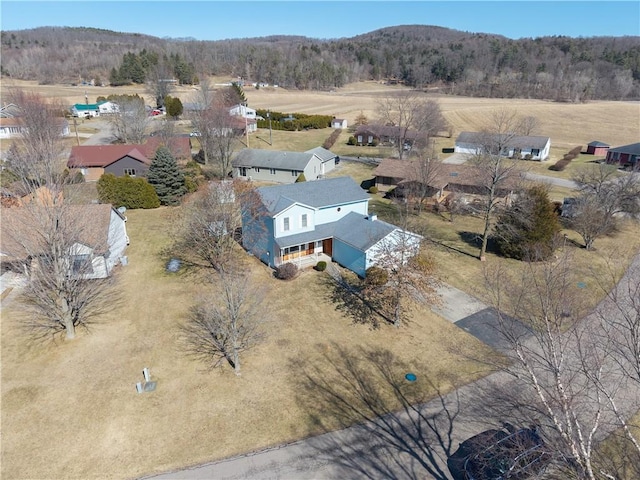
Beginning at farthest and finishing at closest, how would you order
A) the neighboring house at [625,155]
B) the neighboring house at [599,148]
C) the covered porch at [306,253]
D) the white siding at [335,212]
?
1. the neighboring house at [599,148]
2. the neighboring house at [625,155]
3. the white siding at [335,212]
4. the covered porch at [306,253]

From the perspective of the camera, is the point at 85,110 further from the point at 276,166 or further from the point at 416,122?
the point at 416,122

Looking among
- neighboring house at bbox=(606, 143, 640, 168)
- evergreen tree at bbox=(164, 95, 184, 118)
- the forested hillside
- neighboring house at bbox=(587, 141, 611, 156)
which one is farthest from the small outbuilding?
evergreen tree at bbox=(164, 95, 184, 118)

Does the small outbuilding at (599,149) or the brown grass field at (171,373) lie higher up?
the small outbuilding at (599,149)

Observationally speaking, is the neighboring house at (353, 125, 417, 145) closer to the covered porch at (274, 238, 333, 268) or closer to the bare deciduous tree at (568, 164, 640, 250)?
the bare deciduous tree at (568, 164, 640, 250)

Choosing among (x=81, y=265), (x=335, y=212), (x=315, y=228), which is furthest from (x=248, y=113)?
(x=81, y=265)

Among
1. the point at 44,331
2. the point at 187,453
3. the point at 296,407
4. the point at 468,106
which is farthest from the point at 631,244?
the point at 468,106

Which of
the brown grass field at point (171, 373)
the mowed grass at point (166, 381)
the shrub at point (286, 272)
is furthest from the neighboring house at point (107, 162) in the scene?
the shrub at point (286, 272)

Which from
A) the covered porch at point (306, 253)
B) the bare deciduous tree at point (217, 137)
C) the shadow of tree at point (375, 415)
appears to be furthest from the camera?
the bare deciduous tree at point (217, 137)

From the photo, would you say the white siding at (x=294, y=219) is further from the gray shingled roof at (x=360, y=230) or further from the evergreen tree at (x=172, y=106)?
the evergreen tree at (x=172, y=106)

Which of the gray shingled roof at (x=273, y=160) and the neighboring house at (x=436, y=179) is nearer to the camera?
the neighboring house at (x=436, y=179)
